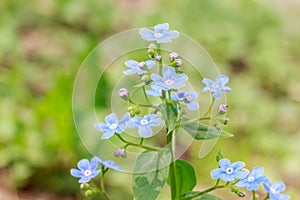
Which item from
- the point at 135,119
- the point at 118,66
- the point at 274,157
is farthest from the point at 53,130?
the point at 135,119

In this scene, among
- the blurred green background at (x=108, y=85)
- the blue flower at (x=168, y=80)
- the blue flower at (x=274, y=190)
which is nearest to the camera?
the blue flower at (x=168, y=80)

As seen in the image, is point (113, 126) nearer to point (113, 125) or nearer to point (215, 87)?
point (113, 125)

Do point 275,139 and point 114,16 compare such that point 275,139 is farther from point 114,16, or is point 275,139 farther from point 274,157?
point 114,16

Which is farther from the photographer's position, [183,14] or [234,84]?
[183,14]

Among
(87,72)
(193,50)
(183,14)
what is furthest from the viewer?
(183,14)

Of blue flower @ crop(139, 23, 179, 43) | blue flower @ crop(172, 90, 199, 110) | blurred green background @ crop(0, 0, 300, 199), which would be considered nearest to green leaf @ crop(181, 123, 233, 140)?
blue flower @ crop(172, 90, 199, 110)

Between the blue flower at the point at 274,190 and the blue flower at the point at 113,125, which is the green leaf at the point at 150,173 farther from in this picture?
the blue flower at the point at 274,190

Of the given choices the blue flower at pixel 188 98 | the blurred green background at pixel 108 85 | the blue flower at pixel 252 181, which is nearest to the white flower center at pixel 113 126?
the blue flower at pixel 188 98
